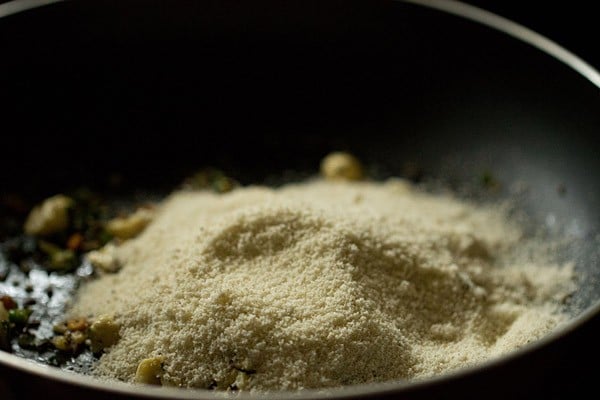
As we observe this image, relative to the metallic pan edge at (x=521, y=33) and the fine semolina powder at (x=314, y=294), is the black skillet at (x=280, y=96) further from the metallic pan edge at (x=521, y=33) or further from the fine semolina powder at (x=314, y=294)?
the fine semolina powder at (x=314, y=294)

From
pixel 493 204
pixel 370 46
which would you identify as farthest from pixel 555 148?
pixel 370 46

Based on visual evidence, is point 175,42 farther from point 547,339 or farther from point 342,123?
point 547,339

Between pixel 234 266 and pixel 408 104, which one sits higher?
pixel 408 104

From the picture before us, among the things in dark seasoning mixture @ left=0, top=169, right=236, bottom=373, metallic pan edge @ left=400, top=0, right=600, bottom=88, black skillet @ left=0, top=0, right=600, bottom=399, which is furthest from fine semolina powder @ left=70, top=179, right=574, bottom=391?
metallic pan edge @ left=400, top=0, right=600, bottom=88

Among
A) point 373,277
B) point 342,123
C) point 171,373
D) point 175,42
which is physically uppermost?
point 175,42

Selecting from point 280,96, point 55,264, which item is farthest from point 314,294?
point 280,96

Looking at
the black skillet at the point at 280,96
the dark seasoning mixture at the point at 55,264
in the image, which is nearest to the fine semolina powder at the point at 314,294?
the dark seasoning mixture at the point at 55,264
